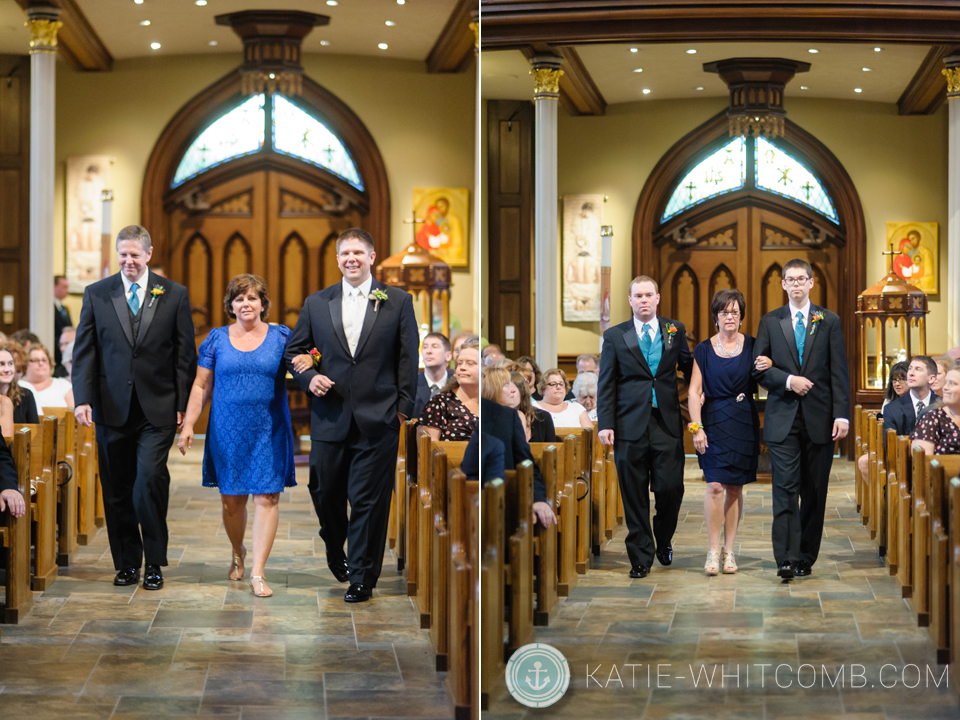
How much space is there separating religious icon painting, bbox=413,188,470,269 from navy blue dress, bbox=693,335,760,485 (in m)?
0.76

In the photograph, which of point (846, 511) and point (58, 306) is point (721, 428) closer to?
point (846, 511)

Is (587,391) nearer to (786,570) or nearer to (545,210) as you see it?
(545,210)

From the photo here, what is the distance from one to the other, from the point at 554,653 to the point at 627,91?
1.55 meters

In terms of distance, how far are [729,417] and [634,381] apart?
0.90 feet

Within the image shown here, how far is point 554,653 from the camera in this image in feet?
10.5

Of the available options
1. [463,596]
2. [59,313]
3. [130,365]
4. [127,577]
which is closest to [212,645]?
[127,577]

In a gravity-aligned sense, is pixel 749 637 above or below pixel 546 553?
below

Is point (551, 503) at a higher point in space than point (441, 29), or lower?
lower

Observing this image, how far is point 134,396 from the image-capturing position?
387cm

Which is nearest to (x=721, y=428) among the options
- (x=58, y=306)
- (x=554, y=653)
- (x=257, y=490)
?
(x=554, y=653)

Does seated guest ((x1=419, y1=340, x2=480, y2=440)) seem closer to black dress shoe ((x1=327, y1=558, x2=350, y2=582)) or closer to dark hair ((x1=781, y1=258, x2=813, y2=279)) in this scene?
black dress shoe ((x1=327, y1=558, x2=350, y2=582))

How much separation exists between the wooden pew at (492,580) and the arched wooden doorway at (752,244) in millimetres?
693

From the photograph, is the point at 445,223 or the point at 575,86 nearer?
the point at 575,86

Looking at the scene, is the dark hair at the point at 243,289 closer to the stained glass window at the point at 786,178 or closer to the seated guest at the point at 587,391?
the seated guest at the point at 587,391
